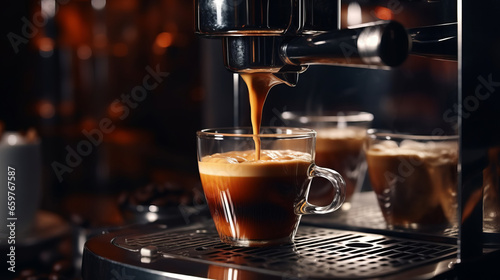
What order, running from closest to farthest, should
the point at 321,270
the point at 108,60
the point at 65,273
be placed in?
1. the point at 321,270
2. the point at 65,273
3. the point at 108,60

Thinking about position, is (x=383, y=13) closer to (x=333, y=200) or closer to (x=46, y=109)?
(x=333, y=200)

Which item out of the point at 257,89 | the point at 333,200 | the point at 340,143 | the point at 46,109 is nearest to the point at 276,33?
the point at 257,89

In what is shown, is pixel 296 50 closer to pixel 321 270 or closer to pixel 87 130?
pixel 321 270

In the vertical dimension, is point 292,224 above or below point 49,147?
above

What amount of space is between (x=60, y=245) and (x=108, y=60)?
197 centimetres

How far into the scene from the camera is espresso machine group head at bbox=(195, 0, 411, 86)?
0.58m

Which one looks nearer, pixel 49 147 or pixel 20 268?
pixel 20 268

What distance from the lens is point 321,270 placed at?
0.55m

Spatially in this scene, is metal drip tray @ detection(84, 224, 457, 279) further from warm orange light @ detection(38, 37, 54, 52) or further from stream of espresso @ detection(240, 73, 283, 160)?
warm orange light @ detection(38, 37, 54, 52)

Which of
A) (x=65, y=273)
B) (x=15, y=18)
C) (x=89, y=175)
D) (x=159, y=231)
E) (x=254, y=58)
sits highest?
(x=15, y=18)

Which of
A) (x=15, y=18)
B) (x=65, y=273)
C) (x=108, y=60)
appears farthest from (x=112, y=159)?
(x=65, y=273)

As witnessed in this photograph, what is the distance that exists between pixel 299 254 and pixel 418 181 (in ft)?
0.67

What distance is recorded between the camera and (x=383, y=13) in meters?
0.79

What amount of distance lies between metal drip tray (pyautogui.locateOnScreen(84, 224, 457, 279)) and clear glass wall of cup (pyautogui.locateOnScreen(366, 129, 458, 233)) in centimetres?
7
